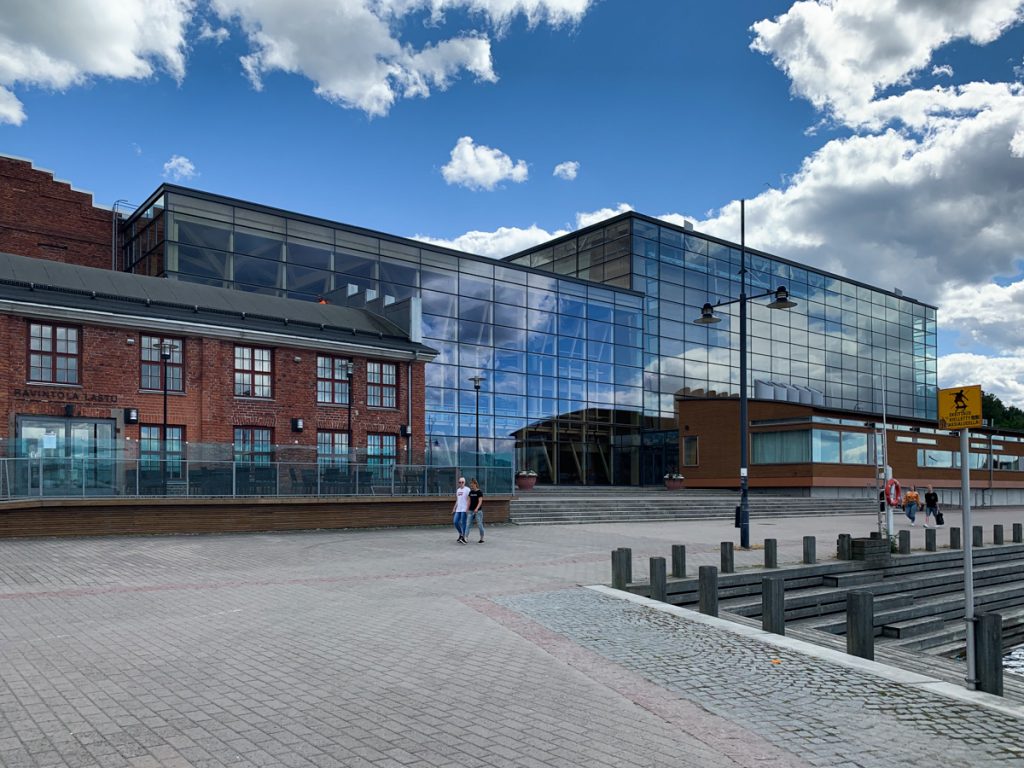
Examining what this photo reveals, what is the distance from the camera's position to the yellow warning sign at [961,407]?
26.0 ft

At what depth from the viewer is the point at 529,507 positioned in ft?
93.9

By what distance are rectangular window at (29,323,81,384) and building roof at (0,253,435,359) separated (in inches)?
32.4

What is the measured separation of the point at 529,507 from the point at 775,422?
19.1 metres

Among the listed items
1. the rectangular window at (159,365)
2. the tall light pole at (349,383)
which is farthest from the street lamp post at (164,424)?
the tall light pole at (349,383)

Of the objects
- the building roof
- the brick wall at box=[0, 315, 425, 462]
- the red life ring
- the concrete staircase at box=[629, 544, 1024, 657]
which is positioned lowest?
the concrete staircase at box=[629, 544, 1024, 657]

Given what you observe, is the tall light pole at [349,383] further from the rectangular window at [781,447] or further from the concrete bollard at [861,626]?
the rectangular window at [781,447]

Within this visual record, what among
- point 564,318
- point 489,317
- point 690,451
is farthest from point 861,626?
point 564,318

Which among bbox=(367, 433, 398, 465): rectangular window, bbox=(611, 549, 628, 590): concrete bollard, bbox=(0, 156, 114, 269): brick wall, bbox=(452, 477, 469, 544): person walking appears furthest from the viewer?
bbox=(0, 156, 114, 269): brick wall

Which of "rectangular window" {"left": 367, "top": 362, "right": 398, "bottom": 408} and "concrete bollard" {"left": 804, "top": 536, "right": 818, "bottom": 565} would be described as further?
"rectangular window" {"left": 367, "top": 362, "right": 398, "bottom": 408}

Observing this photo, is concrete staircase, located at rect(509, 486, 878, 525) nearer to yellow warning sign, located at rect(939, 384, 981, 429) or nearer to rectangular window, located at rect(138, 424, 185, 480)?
rectangular window, located at rect(138, 424, 185, 480)

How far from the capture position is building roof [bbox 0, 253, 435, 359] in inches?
930

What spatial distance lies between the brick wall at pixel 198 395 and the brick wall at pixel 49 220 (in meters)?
17.6

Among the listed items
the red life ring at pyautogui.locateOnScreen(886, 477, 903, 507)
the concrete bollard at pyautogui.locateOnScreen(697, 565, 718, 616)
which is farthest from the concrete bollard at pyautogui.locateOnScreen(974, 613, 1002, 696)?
the red life ring at pyautogui.locateOnScreen(886, 477, 903, 507)

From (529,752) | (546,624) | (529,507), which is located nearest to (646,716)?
(529,752)
